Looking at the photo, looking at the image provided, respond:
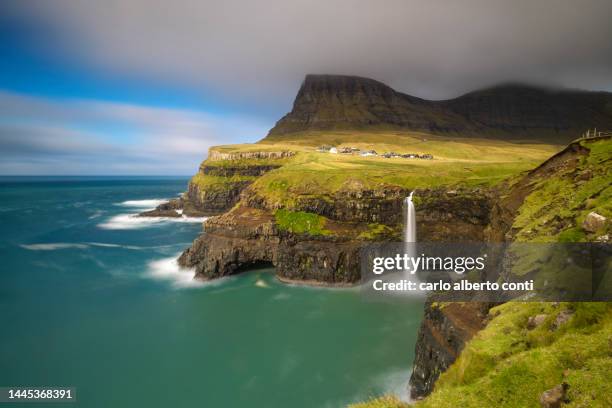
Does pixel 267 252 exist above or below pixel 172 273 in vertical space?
above

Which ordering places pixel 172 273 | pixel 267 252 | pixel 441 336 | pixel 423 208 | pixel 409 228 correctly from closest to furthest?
pixel 441 336, pixel 267 252, pixel 409 228, pixel 423 208, pixel 172 273

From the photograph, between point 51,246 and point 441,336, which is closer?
point 441,336

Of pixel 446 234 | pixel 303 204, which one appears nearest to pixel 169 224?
pixel 303 204

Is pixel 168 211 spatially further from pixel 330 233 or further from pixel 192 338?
pixel 192 338

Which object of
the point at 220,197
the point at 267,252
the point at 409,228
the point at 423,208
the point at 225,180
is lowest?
the point at 267,252

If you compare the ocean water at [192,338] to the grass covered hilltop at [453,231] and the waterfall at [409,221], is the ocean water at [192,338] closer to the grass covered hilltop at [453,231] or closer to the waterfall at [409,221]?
the grass covered hilltop at [453,231]

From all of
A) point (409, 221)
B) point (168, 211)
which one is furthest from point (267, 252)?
point (168, 211)

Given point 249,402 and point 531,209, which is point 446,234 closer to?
point 531,209
